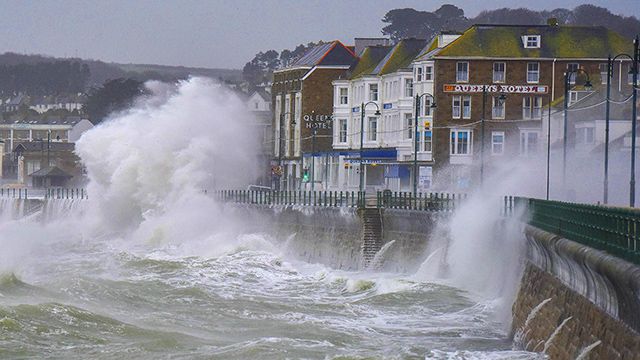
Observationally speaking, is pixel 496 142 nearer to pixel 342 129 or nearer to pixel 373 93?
pixel 373 93

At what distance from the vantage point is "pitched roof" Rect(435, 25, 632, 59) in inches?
2753

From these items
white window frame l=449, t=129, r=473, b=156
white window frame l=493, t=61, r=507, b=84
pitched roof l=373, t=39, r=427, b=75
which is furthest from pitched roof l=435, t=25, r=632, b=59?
pitched roof l=373, t=39, r=427, b=75

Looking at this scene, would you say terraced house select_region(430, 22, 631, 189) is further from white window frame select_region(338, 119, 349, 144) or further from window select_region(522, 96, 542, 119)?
white window frame select_region(338, 119, 349, 144)

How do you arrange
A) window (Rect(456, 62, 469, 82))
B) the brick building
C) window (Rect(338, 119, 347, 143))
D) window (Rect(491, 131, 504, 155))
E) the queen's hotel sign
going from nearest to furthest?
window (Rect(491, 131, 504, 155)) → the queen's hotel sign → window (Rect(456, 62, 469, 82)) → window (Rect(338, 119, 347, 143)) → the brick building

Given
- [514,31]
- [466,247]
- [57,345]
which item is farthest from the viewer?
[514,31]

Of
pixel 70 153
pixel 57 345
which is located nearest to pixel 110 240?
pixel 57 345

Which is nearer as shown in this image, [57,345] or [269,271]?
[57,345]

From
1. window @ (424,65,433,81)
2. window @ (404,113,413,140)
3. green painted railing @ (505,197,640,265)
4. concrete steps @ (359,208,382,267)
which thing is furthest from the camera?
window @ (404,113,413,140)

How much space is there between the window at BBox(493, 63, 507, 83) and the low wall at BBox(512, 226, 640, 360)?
4405 cm

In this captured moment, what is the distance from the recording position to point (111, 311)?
97.4ft

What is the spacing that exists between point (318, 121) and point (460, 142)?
21606 mm

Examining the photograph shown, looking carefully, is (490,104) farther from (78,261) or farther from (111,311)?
(111,311)

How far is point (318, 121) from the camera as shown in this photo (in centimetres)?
8969

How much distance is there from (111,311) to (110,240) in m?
30.4
